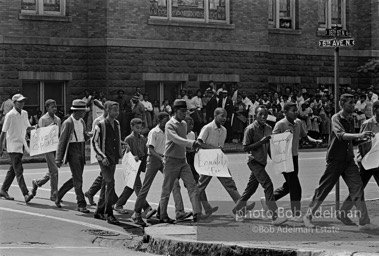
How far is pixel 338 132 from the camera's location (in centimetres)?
1338

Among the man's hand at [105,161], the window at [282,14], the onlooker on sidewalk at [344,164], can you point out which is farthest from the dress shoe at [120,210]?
the window at [282,14]

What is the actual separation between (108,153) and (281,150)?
2848mm

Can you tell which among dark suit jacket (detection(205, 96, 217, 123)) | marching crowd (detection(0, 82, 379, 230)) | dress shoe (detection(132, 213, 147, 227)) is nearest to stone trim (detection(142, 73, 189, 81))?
dark suit jacket (detection(205, 96, 217, 123))

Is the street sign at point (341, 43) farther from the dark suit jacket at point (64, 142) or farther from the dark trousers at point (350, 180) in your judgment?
the dark suit jacket at point (64, 142)

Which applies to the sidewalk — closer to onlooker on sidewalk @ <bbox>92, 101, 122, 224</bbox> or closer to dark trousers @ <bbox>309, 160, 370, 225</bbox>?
dark trousers @ <bbox>309, 160, 370, 225</bbox>

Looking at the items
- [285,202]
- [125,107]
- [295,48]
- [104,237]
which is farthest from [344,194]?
[295,48]

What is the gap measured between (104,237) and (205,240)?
7.33 ft

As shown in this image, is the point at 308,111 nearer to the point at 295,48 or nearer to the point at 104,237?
the point at 295,48

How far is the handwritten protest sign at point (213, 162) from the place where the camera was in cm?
1477

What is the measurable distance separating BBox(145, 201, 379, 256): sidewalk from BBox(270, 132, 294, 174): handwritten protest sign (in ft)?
2.80

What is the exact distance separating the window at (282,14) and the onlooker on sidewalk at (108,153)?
23.4m

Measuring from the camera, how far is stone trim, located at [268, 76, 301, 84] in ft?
124

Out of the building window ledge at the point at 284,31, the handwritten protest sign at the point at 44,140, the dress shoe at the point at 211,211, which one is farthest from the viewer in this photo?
the building window ledge at the point at 284,31

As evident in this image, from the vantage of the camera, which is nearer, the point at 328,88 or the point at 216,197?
the point at 216,197
